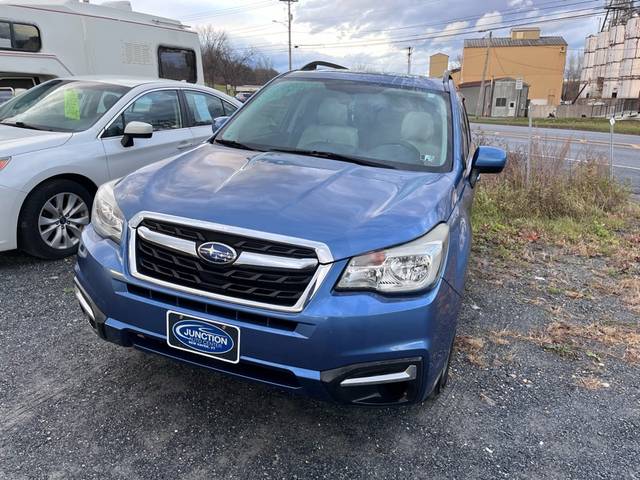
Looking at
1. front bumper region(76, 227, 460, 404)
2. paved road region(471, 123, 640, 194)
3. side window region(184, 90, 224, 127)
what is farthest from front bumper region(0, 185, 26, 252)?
paved road region(471, 123, 640, 194)

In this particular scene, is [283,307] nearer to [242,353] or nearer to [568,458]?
[242,353]

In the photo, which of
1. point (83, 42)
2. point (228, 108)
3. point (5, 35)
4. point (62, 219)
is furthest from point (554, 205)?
point (5, 35)

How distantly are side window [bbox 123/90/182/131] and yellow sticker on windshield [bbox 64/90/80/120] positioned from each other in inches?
18.7

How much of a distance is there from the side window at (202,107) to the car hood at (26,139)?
1590 millimetres

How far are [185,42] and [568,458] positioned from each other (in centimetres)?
1043

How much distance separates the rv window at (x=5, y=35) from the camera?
299 inches

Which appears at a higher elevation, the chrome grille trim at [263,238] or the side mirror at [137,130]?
the side mirror at [137,130]

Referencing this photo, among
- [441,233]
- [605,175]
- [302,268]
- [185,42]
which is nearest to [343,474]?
[302,268]

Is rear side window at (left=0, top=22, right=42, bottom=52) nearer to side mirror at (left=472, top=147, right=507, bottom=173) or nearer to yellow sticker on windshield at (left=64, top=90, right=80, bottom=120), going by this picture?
yellow sticker on windshield at (left=64, top=90, right=80, bottom=120)

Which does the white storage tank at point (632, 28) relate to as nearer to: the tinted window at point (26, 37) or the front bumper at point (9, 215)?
the tinted window at point (26, 37)

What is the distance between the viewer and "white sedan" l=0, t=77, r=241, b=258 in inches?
168

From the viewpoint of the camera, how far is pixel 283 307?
208 centimetres

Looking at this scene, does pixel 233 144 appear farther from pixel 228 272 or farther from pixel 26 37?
pixel 26 37

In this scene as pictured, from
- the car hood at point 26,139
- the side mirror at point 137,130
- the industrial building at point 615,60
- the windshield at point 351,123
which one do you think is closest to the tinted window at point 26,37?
the car hood at point 26,139
